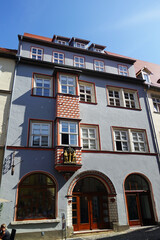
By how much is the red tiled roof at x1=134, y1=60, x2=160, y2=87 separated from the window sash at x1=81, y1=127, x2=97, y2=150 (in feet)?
30.1

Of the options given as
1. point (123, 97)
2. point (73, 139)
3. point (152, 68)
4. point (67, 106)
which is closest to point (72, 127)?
point (73, 139)

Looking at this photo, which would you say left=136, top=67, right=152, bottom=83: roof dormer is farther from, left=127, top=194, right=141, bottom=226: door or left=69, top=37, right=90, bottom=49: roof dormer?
left=127, top=194, right=141, bottom=226: door

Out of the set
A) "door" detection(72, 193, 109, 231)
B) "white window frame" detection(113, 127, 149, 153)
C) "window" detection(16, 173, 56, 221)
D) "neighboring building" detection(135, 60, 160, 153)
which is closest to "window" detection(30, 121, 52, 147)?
"window" detection(16, 173, 56, 221)

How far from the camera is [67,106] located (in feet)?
44.1

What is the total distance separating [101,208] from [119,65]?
12536 millimetres

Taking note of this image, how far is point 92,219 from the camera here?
39.5ft

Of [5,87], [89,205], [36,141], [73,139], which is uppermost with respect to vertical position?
[5,87]

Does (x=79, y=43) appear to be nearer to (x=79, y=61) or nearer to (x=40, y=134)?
(x=79, y=61)

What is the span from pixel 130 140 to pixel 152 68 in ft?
37.5

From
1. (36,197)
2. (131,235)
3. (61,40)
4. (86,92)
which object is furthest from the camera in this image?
(61,40)

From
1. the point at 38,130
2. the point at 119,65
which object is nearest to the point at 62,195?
the point at 38,130

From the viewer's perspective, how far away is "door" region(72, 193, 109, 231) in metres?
11.7

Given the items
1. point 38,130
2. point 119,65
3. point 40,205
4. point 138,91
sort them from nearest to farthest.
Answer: point 40,205 < point 38,130 < point 138,91 < point 119,65

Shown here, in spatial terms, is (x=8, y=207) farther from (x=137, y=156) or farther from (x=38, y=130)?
(x=137, y=156)
